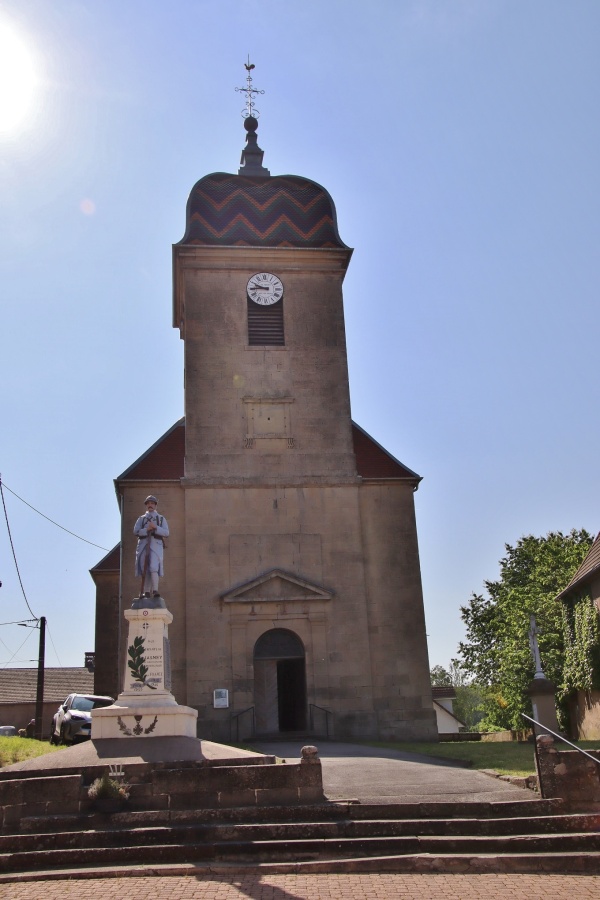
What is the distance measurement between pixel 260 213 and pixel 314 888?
22.2 metres

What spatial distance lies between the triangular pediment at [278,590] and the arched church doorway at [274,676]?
35.2 inches

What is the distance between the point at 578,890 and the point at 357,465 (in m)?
17.3

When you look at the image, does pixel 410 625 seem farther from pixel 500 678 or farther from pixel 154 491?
pixel 500 678

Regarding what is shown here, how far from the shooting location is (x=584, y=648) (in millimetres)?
25062

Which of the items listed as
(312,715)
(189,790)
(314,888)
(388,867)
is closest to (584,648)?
(312,715)

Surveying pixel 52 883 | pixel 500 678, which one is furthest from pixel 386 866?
pixel 500 678

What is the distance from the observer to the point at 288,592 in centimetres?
2244

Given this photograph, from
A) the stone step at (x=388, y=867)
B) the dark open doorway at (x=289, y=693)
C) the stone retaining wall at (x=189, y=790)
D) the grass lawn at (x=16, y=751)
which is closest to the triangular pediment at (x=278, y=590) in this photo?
the dark open doorway at (x=289, y=693)

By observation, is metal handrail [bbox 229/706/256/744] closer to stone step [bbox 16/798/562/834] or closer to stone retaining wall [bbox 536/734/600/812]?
stone step [bbox 16/798/562/834]

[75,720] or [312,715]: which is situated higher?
[75,720]

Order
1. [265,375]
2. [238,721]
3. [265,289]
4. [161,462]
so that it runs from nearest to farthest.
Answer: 1. [238,721]
2. [161,462]
3. [265,375]
4. [265,289]

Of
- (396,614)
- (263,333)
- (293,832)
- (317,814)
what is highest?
(263,333)

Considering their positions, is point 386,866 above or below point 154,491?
below

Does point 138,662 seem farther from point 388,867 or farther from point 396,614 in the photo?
point 396,614
